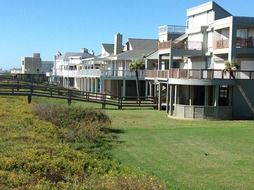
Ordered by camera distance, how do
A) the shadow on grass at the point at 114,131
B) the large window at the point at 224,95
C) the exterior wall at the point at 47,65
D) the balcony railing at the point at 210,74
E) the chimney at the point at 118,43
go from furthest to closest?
1. the exterior wall at the point at 47,65
2. the chimney at the point at 118,43
3. the large window at the point at 224,95
4. the balcony railing at the point at 210,74
5. the shadow on grass at the point at 114,131

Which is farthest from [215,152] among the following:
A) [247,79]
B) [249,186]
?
[247,79]

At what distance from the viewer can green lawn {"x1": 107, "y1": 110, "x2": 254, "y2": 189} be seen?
14.3 m

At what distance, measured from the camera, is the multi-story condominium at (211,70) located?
35.5m

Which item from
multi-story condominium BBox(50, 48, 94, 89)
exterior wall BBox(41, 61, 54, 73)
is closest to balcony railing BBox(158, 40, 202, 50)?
multi-story condominium BBox(50, 48, 94, 89)

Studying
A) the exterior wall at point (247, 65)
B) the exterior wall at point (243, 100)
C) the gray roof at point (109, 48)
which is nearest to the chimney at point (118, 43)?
the gray roof at point (109, 48)

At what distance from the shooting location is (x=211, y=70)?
3541 centimetres

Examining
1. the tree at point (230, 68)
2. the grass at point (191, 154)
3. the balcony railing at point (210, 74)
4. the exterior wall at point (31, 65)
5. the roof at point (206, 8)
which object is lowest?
the grass at point (191, 154)

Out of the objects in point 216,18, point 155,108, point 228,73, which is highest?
point 216,18

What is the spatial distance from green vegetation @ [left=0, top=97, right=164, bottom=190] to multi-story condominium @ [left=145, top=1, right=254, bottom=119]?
1133 cm

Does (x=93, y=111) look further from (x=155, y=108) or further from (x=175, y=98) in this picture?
(x=155, y=108)

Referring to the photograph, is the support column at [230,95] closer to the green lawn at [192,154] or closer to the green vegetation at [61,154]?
the green lawn at [192,154]

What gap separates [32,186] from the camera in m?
9.76

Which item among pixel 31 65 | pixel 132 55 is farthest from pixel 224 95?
pixel 31 65

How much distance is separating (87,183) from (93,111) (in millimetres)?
16161
